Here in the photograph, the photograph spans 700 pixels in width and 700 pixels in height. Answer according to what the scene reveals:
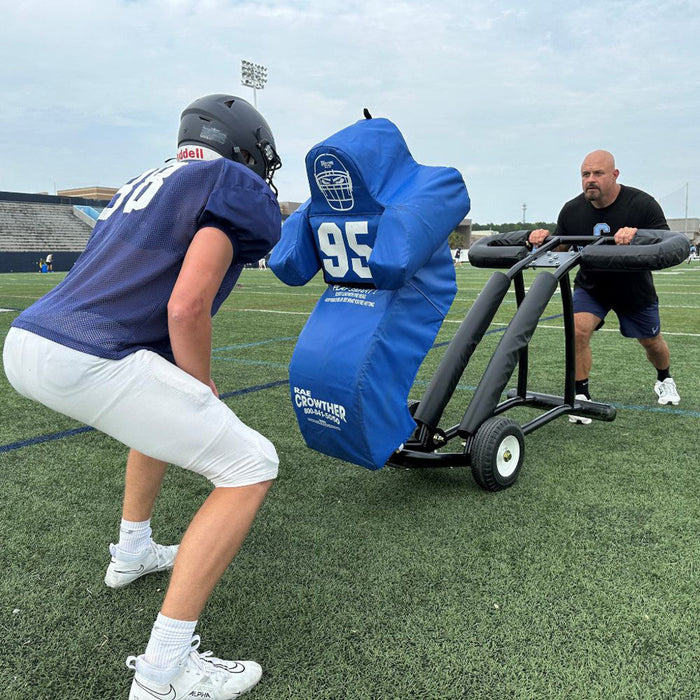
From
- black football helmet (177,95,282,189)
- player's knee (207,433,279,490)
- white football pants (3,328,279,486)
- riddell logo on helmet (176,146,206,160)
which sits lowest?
player's knee (207,433,279,490)

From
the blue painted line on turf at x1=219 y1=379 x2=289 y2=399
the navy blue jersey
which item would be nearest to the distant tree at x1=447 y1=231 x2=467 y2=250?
the blue painted line on turf at x1=219 y1=379 x2=289 y2=399

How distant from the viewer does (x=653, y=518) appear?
102 inches

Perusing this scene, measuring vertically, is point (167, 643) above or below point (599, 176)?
below

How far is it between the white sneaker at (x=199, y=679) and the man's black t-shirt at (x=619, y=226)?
3.20m

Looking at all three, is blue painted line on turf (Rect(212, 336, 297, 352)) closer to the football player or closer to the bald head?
the bald head

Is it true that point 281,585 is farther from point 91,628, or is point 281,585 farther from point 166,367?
point 166,367

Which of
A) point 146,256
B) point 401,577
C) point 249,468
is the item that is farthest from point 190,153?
point 401,577

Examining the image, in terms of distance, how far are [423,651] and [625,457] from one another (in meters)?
2.04

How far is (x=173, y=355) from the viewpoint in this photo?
1674 millimetres

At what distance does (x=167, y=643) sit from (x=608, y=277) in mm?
3608

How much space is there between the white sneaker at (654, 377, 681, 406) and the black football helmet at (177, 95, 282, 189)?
352cm

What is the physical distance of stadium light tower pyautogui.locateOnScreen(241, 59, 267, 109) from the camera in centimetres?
3737

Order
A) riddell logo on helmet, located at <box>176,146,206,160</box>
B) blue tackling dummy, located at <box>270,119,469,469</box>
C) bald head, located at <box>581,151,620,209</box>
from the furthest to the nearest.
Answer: bald head, located at <box>581,151,620,209</box> < blue tackling dummy, located at <box>270,119,469,469</box> < riddell logo on helmet, located at <box>176,146,206,160</box>

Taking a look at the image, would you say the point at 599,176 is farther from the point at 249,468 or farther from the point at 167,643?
the point at 167,643
